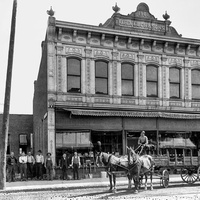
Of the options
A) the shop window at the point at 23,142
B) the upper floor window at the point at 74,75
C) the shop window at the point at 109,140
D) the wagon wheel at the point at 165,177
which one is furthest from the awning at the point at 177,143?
the shop window at the point at 23,142

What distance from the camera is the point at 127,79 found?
2388 centimetres

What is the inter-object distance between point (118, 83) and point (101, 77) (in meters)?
1.13

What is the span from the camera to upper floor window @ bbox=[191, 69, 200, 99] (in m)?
25.9

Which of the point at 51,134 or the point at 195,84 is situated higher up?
the point at 195,84

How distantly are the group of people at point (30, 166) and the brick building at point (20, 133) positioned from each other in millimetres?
13118

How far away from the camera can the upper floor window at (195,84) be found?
2588cm

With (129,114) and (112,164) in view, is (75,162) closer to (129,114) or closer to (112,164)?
(129,114)

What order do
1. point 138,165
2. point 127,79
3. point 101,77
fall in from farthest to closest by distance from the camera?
A: point 127,79
point 101,77
point 138,165

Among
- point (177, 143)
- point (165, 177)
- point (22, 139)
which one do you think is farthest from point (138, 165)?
point (22, 139)

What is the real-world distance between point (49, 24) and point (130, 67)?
18.7 feet

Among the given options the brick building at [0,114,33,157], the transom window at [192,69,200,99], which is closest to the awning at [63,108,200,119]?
the transom window at [192,69,200,99]

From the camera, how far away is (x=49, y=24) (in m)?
21.8

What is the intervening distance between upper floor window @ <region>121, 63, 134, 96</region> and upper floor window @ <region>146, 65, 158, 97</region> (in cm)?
113

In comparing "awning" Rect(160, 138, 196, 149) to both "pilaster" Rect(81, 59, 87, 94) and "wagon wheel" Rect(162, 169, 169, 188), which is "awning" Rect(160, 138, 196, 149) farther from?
"wagon wheel" Rect(162, 169, 169, 188)
